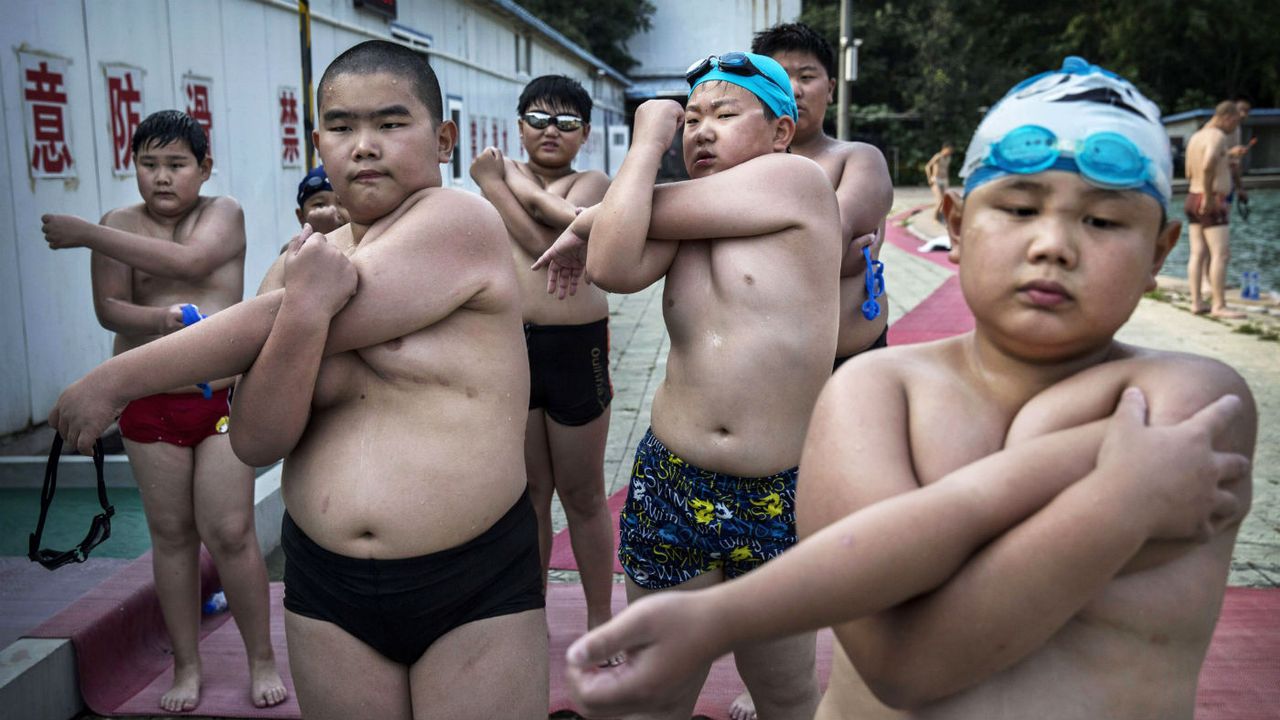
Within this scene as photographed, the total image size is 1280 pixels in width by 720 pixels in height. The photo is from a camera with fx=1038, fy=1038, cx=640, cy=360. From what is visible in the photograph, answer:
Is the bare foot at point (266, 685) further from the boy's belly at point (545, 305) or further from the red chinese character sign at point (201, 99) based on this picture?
the red chinese character sign at point (201, 99)

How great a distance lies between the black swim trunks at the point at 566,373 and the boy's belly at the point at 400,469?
1.69 metres

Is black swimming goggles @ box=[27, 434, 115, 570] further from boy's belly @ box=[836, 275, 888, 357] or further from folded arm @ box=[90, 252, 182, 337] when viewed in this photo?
boy's belly @ box=[836, 275, 888, 357]

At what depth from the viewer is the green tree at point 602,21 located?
115 ft

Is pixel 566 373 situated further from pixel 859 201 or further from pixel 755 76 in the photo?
pixel 755 76

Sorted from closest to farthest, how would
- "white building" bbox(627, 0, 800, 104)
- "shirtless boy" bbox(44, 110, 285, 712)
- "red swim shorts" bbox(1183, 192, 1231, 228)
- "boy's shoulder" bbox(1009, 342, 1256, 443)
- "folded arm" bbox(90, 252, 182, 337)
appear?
"boy's shoulder" bbox(1009, 342, 1256, 443) → "shirtless boy" bbox(44, 110, 285, 712) → "folded arm" bbox(90, 252, 182, 337) → "red swim shorts" bbox(1183, 192, 1231, 228) → "white building" bbox(627, 0, 800, 104)

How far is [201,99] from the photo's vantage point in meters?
7.66

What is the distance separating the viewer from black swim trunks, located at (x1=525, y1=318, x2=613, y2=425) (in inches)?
155

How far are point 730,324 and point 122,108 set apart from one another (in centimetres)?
565

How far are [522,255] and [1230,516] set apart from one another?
3.15m

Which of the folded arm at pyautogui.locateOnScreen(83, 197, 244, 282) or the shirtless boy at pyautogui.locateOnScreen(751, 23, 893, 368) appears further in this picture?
the shirtless boy at pyautogui.locateOnScreen(751, 23, 893, 368)

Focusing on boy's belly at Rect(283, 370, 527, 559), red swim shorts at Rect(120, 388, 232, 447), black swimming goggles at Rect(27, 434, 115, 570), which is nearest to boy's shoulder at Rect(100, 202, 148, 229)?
red swim shorts at Rect(120, 388, 232, 447)

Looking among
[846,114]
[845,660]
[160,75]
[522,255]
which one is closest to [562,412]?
[522,255]

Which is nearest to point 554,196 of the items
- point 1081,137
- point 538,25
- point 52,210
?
point 1081,137

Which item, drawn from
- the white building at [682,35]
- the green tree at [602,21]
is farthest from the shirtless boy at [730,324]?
the white building at [682,35]
